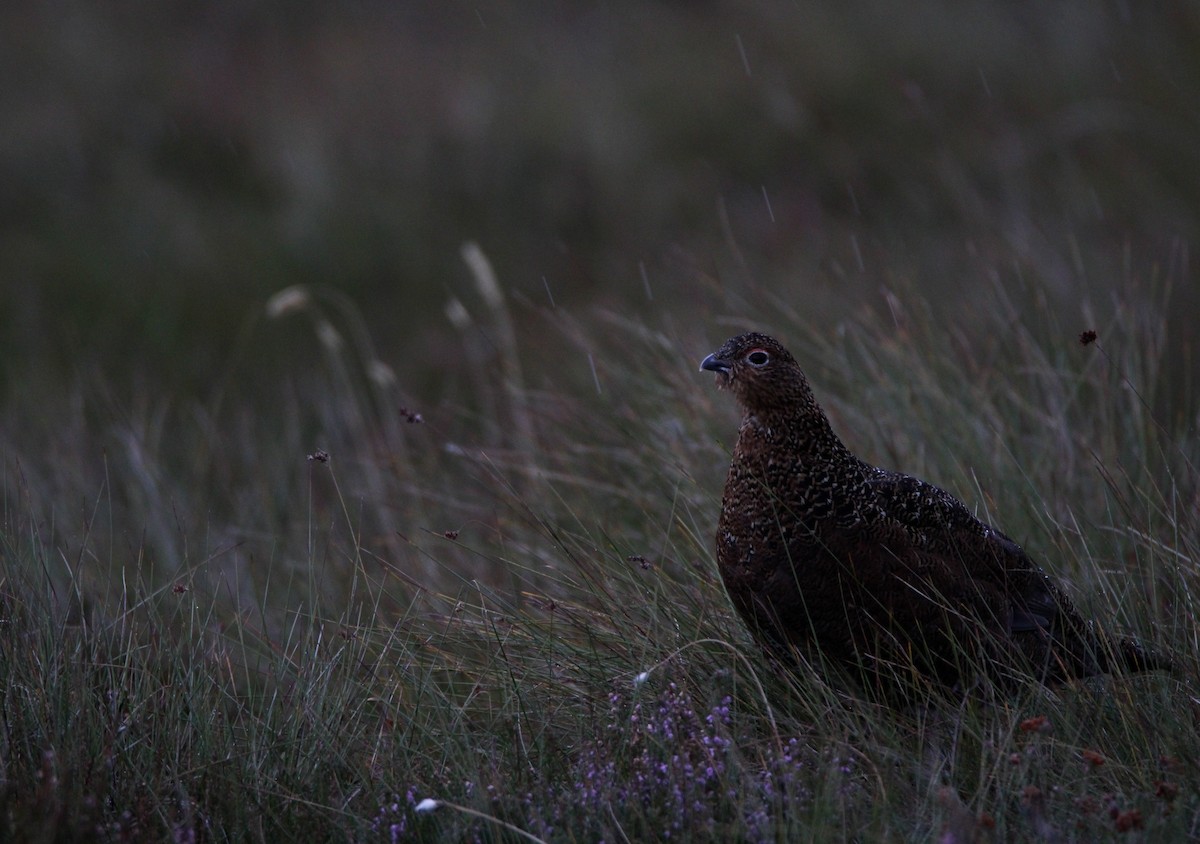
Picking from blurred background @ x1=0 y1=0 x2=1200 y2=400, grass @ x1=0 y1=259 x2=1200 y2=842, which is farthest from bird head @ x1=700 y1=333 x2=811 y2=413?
blurred background @ x1=0 y1=0 x2=1200 y2=400

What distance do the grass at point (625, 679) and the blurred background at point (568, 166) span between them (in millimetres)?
2100

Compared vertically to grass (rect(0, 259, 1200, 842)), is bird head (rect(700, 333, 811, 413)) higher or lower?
higher

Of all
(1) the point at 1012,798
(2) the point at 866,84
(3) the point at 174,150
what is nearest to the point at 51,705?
(1) the point at 1012,798

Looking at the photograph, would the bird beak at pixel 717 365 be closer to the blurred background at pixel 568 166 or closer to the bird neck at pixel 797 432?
the bird neck at pixel 797 432

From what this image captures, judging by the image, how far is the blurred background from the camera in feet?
25.6

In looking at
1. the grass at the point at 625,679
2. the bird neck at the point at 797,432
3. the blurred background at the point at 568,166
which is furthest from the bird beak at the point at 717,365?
the blurred background at the point at 568,166

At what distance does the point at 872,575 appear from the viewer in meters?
3.12

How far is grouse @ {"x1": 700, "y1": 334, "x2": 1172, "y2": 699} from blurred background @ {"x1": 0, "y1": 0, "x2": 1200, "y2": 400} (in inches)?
124

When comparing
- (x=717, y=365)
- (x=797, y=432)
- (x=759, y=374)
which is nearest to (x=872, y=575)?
(x=797, y=432)

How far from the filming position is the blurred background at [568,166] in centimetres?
780

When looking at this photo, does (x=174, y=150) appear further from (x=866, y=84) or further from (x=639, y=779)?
(x=639, y=779)

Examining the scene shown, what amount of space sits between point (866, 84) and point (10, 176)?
22.5 feet

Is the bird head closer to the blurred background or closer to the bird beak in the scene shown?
the bird beak

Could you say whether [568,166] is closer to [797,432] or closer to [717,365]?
[717,365]
